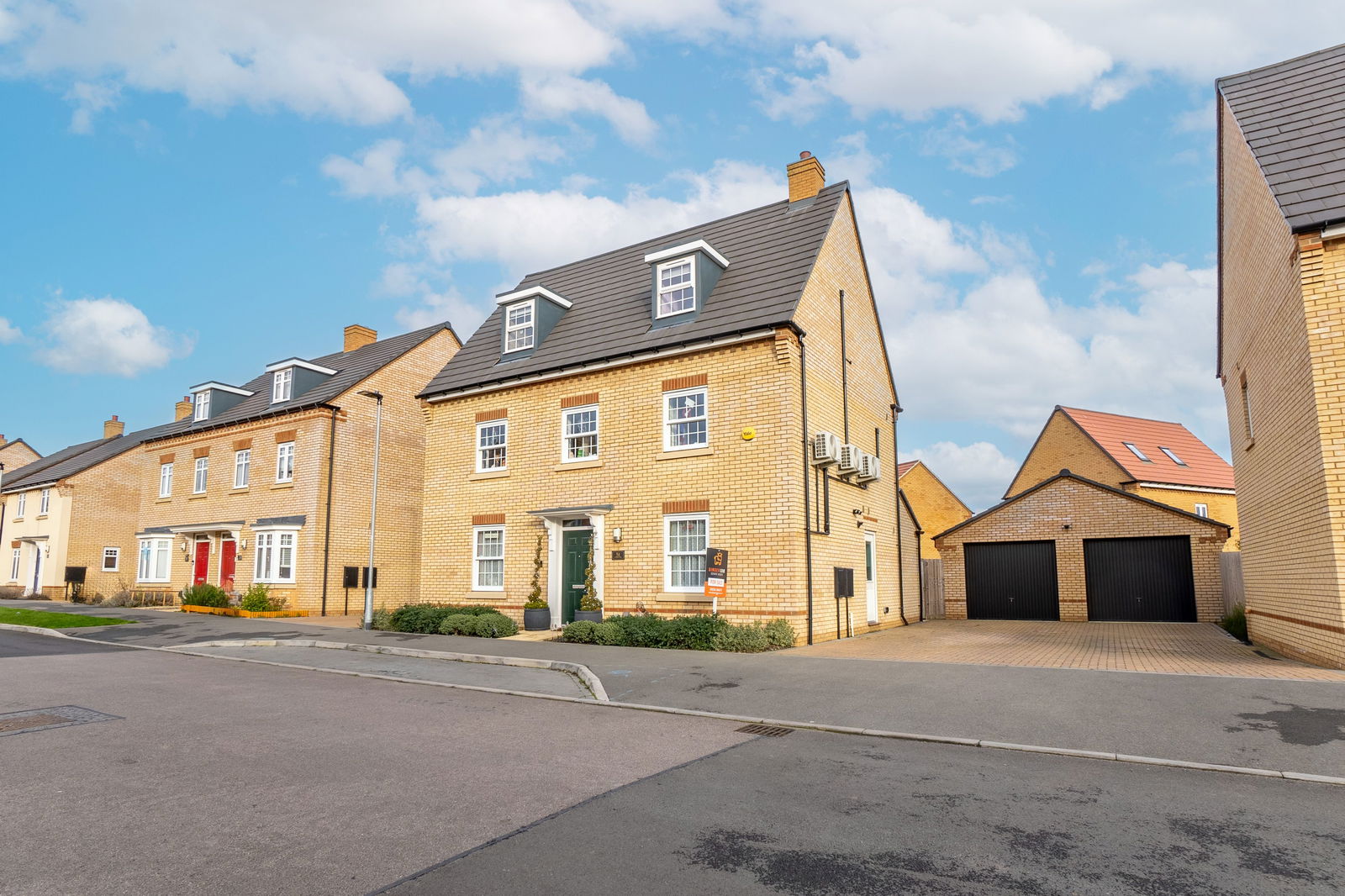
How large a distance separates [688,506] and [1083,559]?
46.8 ft

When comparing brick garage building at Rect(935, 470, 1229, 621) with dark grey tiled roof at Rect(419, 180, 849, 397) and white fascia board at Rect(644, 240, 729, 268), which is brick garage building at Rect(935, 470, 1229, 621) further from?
white fascia board at Rect(644, 240, 729, 268)

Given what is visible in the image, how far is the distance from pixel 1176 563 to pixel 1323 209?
14.6 meters

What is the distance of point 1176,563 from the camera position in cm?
2261

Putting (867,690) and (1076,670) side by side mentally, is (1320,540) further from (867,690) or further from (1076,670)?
(867,690)

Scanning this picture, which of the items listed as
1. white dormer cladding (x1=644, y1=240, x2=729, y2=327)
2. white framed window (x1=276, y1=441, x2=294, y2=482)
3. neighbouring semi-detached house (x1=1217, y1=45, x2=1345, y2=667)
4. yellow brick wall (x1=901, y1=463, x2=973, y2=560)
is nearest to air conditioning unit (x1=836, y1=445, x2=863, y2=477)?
white dormer cladding (x1=644, y1=240, x2=729, y2=327)

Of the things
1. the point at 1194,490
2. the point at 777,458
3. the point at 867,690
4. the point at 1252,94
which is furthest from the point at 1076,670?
the point at 1194,490

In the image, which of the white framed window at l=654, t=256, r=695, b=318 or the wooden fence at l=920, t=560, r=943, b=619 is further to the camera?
the wooden fence at l=920, t=560, r=943, b=619

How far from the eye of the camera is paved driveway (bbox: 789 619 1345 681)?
454 inches

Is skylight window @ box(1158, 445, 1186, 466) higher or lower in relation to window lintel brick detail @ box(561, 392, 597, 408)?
higher

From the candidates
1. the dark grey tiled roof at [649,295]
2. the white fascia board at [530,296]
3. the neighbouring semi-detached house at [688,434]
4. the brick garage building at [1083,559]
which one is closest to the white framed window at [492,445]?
the neighbouring semi-detached house at [688,434]

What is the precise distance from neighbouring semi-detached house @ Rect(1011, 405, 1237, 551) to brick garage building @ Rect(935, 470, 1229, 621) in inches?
440

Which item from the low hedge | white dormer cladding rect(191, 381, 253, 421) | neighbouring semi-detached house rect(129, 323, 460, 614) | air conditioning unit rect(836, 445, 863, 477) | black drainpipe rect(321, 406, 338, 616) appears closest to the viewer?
the low hedge

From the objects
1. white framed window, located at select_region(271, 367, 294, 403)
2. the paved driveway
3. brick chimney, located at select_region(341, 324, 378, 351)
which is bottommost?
the paved driveway

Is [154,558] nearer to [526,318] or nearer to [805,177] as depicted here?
[526,318]
